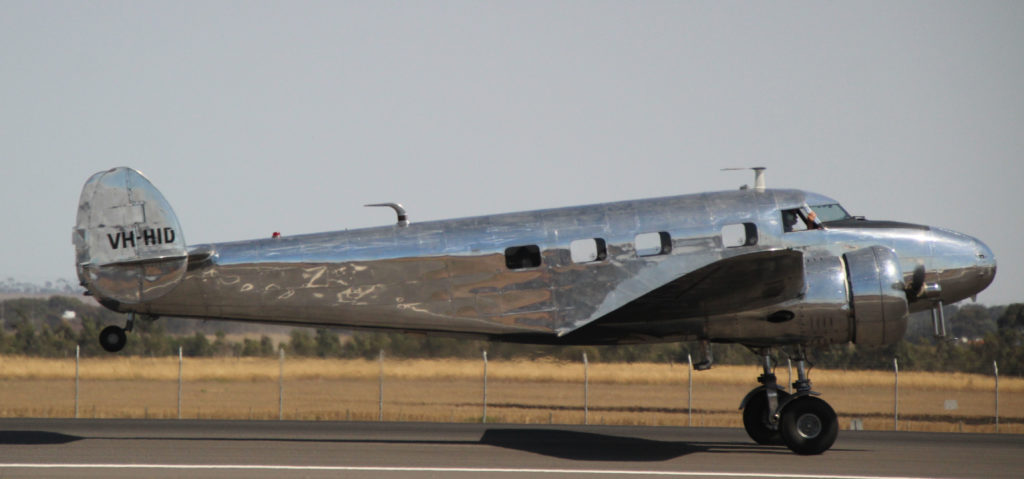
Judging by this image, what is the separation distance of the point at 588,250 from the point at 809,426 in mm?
4464

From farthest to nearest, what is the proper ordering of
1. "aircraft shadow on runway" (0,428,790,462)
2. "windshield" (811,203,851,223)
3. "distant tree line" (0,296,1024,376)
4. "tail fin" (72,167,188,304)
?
1. "distant tree line" (0,296,1024,376)
2. "windshield" (811,203,851,223)
3. "aircraft shadow on runway" (0,428,790,462)
4. "tail fin" (72,167,188,304)

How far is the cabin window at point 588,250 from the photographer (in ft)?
Result: 54.3

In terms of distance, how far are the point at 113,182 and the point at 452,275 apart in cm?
556

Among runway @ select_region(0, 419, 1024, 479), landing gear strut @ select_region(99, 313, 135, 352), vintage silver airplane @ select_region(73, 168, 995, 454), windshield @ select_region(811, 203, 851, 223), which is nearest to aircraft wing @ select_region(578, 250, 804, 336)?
vintage silver airplane @ select_region(73, 168, 995, 454)

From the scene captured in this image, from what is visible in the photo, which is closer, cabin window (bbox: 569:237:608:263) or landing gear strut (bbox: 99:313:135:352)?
landing gear strut (bbox: 99:313:135:352)

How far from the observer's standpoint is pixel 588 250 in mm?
16594

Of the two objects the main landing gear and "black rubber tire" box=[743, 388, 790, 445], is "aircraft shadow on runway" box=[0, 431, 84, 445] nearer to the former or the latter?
"black rubber tire" box=[743, 388, 790, 445]

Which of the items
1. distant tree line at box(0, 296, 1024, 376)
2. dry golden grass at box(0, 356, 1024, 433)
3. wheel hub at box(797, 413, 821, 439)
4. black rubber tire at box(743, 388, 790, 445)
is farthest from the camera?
distant tree line at box(0, 296, 1024, 376)

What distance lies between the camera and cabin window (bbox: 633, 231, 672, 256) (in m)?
16.5

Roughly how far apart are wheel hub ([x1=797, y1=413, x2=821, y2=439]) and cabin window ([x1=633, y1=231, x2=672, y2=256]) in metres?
3.39

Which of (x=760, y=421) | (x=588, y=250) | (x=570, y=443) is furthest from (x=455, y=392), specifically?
(x=588, y=250)

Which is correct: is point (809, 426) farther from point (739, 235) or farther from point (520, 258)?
point (520, 258)

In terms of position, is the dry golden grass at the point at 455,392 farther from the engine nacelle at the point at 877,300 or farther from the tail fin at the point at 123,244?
the tail fin at the point at 123,244

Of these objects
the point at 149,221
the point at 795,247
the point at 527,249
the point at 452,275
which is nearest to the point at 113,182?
the point at 149,221
